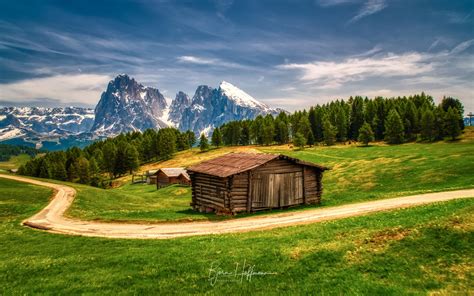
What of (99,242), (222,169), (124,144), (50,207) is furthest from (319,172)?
(124,144)

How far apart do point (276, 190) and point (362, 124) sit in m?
108

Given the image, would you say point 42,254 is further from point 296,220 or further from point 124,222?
point 296,220

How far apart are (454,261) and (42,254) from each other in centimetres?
1990

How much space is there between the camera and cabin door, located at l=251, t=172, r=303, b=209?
32.2 metres

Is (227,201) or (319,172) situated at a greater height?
(319,172)

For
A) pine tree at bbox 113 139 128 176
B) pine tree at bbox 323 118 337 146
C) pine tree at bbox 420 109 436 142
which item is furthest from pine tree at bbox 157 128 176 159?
pine tree at bbox 420 109 436 142

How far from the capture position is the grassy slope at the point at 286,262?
11023mm

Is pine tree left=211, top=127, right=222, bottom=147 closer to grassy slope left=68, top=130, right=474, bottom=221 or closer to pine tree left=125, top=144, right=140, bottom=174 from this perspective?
pine tree left=125, top=144, right=140, bottom=174

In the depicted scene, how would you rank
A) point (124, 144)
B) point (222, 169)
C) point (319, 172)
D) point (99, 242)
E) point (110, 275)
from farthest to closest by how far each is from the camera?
point (124, 144) → point (319, 172) → point (222, 169) → point (99, 242) → point (110, 275)

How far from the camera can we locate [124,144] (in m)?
126

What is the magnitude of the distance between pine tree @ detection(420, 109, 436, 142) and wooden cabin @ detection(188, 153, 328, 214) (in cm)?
8256

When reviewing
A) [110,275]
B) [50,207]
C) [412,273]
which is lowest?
[50,207]

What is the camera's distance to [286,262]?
43.5ft

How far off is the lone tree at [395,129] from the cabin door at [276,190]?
8413 centimetres
